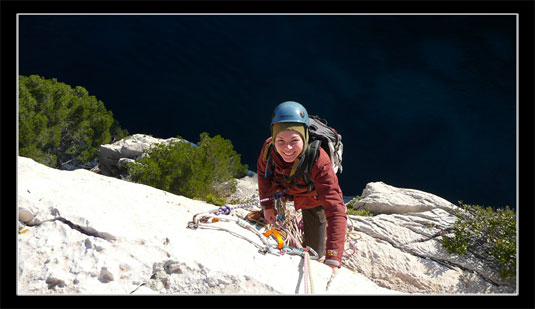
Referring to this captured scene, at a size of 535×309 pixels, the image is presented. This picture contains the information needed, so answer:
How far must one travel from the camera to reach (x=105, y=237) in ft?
10.7

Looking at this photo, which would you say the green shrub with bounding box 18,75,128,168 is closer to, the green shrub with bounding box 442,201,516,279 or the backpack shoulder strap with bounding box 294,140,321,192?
the backpack shoulder strap with bounding box 294,140,321,192

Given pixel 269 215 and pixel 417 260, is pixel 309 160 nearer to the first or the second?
pixel 269 215

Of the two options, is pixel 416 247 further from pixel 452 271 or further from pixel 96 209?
pixel 96 209

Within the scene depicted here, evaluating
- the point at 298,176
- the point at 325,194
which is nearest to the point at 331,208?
the point at 325,194

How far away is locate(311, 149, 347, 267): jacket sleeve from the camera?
12.2ft

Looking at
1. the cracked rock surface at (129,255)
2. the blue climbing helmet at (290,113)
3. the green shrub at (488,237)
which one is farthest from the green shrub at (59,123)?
the green shrub at (488,237)

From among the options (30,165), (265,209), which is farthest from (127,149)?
(265,209)

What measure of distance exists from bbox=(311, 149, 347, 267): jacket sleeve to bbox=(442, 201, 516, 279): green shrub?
8.15 ft

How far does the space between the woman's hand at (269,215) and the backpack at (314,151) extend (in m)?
0.38

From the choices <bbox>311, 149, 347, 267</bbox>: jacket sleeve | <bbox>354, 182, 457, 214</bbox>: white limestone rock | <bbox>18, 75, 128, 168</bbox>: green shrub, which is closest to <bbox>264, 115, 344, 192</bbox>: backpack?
<bbox>311, 149, 347, 267</bbox>: jacket sleeve

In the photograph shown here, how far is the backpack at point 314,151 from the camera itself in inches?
155

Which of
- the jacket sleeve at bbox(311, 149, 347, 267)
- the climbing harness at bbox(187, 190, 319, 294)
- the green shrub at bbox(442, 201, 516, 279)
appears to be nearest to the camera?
the climbing harness at bbox(187, 190, 319, 294)

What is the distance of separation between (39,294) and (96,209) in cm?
99

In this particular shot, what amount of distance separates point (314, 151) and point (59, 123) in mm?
13305
